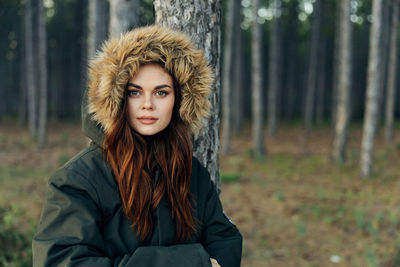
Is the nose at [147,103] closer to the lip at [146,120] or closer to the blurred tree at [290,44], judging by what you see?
the lip at [146,120]

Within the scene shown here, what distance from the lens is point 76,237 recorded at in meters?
1.77

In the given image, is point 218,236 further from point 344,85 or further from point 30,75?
point 30,75

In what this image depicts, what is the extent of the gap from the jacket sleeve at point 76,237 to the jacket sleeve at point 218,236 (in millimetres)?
279

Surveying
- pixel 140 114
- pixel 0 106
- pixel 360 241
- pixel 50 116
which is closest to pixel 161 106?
pixel 140 114

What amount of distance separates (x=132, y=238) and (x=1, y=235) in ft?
10.5

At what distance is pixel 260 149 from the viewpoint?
41.1ft

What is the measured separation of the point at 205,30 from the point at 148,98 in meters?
1.04

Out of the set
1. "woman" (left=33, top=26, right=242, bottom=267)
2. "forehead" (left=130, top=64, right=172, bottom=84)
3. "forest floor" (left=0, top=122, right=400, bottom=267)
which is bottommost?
"forest floor" (left=0, top=122, right=400, bottom=267)

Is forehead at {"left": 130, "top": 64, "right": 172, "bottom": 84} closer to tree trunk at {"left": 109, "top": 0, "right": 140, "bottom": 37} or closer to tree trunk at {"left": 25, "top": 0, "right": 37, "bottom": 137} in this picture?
tree trunk at {"left": 109, "top": 0, "right": 140, "bottom": 37}

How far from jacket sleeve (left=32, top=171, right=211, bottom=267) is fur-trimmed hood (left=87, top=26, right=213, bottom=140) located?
0.35m

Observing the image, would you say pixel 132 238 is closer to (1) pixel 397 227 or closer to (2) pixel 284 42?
(1) pixel 397 227

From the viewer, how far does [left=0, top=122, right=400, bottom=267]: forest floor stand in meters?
5.53

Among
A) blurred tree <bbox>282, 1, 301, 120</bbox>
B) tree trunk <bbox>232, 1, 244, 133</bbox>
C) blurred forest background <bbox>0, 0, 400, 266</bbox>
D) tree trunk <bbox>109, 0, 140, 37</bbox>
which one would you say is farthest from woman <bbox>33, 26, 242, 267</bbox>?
blurred tree <bbox>282, 1, 301, 120</bbox>

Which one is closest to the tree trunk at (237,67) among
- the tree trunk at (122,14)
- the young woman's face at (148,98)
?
the tree trunk at (122,14)
